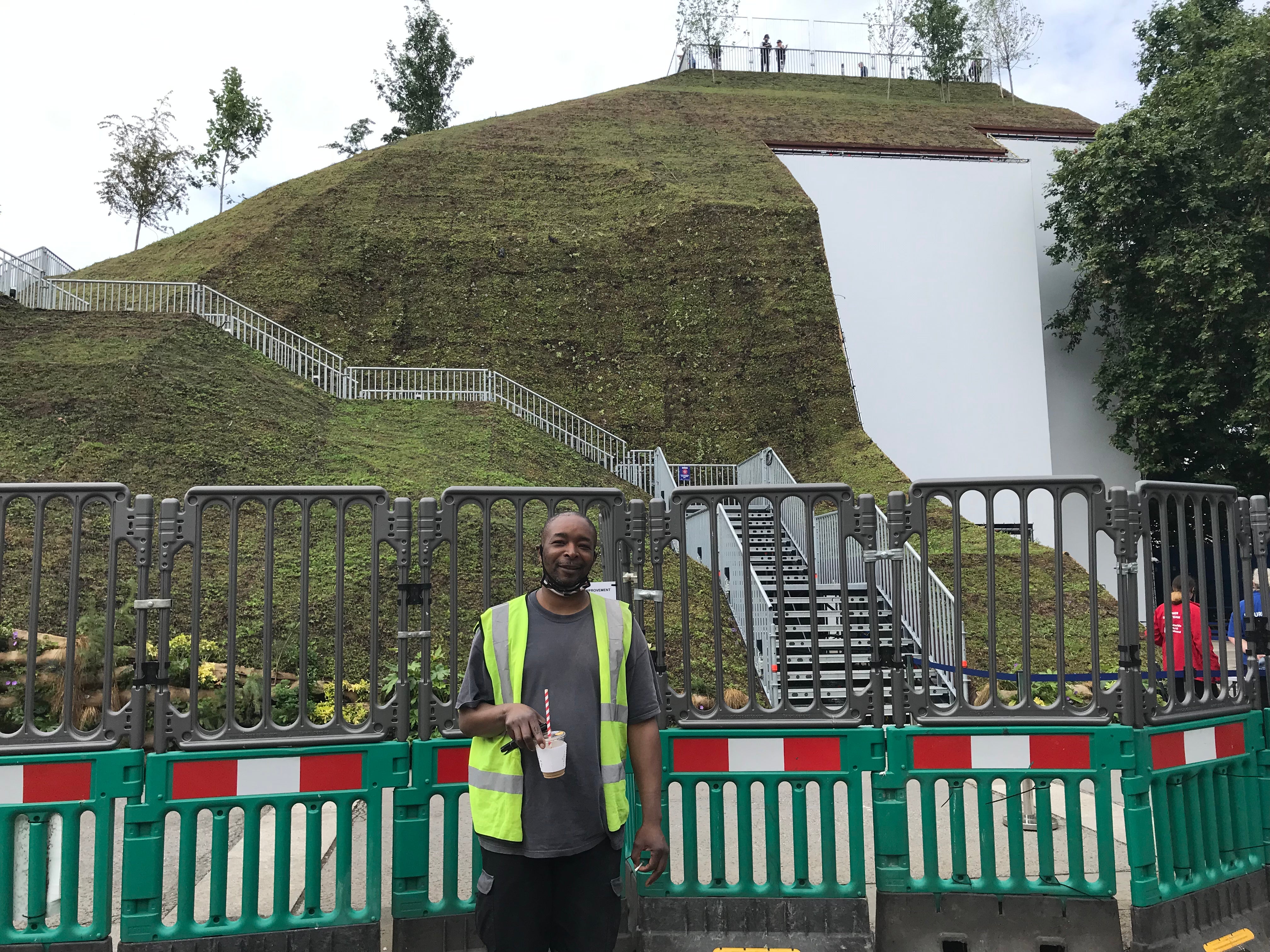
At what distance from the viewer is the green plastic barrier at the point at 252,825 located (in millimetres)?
3873

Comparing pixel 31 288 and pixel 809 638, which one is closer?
pixel 809 638

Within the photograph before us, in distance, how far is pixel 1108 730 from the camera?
13.9 feet

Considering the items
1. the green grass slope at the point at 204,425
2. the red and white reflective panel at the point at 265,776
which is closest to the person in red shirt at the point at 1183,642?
the red and white reflective panel at the point at 265,776

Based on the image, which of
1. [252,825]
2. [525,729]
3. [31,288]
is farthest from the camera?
[31,288]

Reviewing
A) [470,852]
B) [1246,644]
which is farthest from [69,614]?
[1246,644]

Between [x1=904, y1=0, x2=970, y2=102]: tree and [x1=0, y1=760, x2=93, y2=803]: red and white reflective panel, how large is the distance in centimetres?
5555

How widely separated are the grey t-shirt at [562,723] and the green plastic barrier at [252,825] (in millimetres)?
1371

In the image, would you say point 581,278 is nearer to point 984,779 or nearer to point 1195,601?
point 1195,601

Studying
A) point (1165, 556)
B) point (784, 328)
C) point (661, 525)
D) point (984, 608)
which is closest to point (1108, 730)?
point (1165, 556)

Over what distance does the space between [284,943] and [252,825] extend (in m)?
0.55

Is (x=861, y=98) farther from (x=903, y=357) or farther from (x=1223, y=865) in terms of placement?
(x=1223, y=865)

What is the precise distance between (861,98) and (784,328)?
24.5 m

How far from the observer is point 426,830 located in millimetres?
4047

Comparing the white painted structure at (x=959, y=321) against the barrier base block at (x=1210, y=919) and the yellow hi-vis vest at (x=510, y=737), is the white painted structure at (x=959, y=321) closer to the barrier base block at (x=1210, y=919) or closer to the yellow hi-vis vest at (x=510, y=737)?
the barrier base block at (x=1210, y=919)
